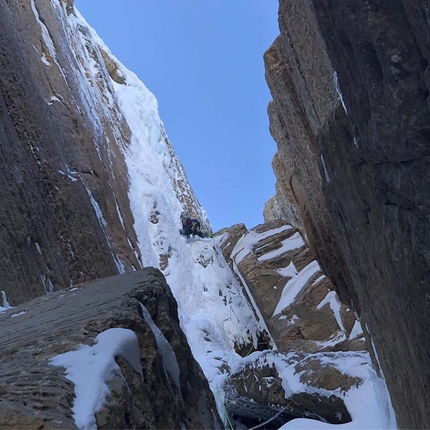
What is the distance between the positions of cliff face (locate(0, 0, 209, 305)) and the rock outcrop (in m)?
3.58

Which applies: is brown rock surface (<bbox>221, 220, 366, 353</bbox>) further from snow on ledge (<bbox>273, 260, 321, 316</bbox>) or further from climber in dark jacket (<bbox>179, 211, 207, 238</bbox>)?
climber in dark jacket (<bbox>179, 211, 207, 238</bbox>)

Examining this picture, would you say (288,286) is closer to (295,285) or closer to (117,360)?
(295,285)

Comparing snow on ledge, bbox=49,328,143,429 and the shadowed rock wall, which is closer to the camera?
snow on ledge, bbox=49,328,143,429

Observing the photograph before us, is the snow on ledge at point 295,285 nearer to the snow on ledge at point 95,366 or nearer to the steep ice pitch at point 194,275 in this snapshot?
the steep ice pitch at point 194,275

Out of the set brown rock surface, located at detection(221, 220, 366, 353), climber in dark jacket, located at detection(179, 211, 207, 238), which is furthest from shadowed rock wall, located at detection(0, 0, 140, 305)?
brown rock surface, located at detection(221, 220, 366, 353)

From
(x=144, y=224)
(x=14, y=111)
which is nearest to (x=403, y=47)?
(x=14, y=111)

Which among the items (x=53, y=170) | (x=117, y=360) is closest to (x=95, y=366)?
(x=117, y=360)

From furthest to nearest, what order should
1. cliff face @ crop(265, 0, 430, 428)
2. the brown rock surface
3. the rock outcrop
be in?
the brown rock surface, cliff face @ crop(265, 0, 430, 428), the rock outcrop

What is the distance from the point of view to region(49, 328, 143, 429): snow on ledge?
7.02ft

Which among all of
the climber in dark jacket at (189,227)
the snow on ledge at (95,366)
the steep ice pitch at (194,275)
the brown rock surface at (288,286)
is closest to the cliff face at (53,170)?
the steep ice pitch at (194,275)

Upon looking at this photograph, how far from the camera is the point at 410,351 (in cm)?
375

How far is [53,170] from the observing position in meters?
9.80

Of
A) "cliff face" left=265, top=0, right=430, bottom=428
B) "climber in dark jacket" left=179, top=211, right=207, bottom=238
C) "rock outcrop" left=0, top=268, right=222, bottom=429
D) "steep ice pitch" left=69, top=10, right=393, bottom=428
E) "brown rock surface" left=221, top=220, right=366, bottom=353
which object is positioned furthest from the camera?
"climber in dark jacket" left=179, top=211, right=207, bottom=238

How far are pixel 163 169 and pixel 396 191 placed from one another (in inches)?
747
